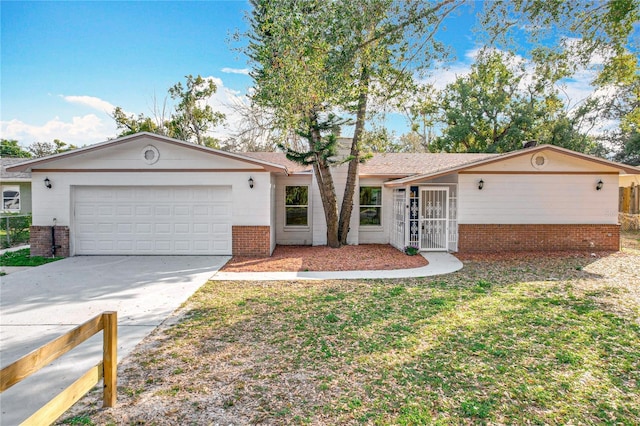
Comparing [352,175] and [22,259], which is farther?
[352,175]

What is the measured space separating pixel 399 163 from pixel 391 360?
1223 cm

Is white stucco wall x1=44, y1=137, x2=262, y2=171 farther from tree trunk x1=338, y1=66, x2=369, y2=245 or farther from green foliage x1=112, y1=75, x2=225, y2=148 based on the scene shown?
green foliage x1=112, y1=75, x2=225, y2=148

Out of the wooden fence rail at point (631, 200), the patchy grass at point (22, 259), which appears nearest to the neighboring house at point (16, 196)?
the patchy grass at point (22, 259)

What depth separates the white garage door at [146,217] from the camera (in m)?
11.1

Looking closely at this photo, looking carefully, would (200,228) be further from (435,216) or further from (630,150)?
(630,150)

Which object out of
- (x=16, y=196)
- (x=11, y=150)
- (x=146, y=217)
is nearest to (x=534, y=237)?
(x=146, y=217)

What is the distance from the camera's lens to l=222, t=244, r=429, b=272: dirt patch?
9570 mm

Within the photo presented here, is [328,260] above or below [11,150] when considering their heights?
below

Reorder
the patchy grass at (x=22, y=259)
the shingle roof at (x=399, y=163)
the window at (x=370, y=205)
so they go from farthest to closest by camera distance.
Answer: the window at (x=370, y=205), the shingle roof at (x=399, y=163), the patchy grass at (x=22, y=259)

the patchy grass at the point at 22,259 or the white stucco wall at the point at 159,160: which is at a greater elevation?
the white stucco wall at the point at 159,160

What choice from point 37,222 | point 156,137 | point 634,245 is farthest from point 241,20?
point 634,245

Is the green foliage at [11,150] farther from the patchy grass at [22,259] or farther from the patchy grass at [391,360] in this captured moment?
the patchy grass at [391,360]

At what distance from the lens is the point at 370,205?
14.2 m

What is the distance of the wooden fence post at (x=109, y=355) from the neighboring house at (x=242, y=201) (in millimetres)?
7839
